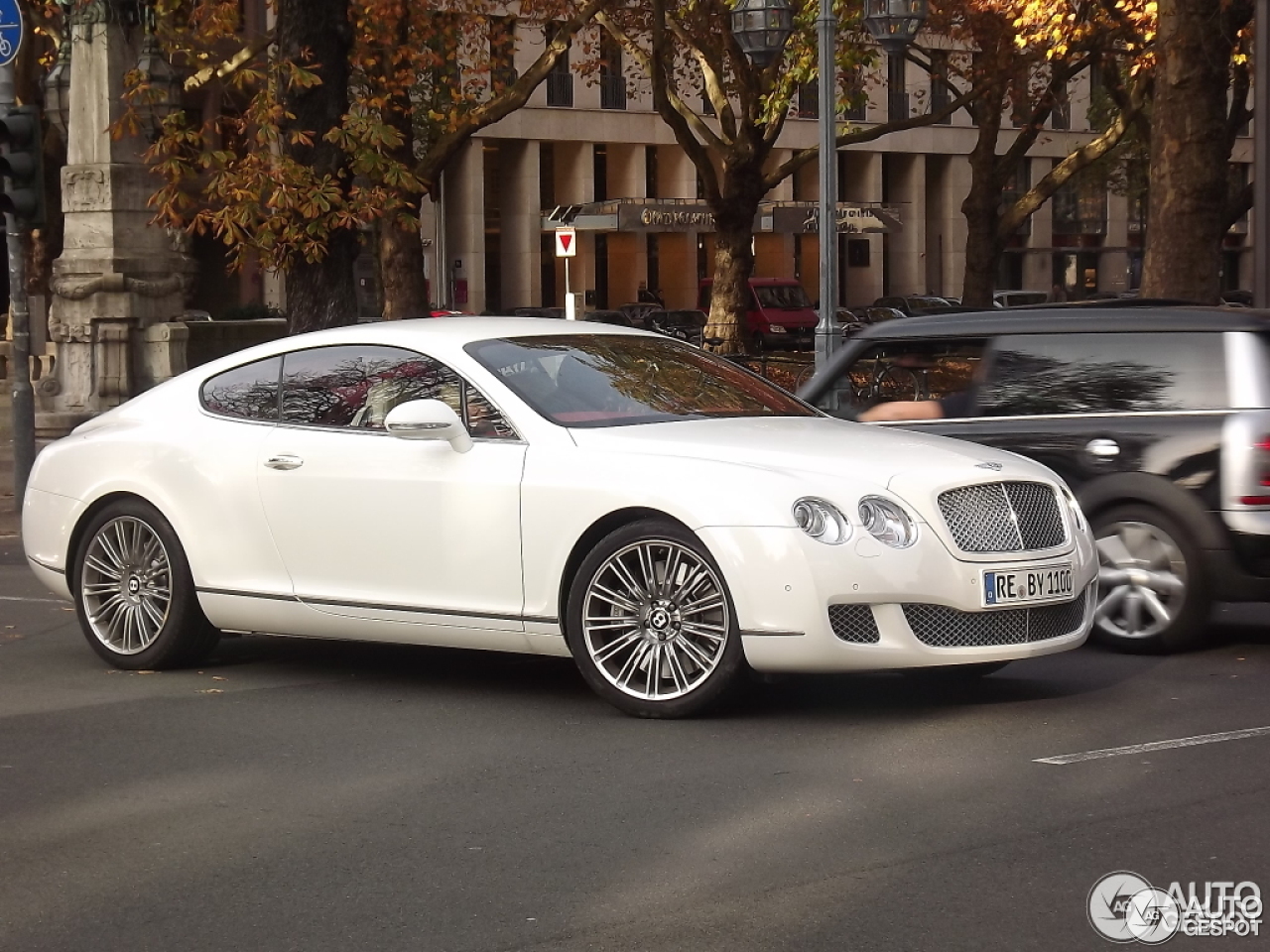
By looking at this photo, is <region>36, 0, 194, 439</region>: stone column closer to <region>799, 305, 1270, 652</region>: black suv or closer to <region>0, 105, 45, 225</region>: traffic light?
<region>0, 105, 45, 225</region>: traffic light

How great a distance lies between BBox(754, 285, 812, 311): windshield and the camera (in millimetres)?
53906

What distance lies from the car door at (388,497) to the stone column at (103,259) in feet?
47.4

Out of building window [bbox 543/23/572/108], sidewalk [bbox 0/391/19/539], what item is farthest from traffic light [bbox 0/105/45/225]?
building window [bbox 543/23/572/108]

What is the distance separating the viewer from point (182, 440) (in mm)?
8844

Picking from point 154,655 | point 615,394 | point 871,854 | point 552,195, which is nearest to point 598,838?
point 871,854

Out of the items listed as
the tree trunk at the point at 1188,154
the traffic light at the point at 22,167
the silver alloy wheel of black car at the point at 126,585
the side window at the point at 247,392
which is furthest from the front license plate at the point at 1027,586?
the tree trunk at the point at 1188,154

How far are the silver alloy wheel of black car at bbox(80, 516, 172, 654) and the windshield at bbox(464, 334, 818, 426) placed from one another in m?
1.78

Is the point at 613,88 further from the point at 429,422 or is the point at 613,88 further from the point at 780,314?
the point at 429,422

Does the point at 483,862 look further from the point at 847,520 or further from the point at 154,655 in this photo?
the point at 154,655

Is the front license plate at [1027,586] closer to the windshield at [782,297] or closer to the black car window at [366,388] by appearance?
the black car window at [366,388]

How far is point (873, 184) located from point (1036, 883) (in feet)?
239

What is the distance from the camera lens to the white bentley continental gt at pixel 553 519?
7230mm

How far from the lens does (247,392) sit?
885cm

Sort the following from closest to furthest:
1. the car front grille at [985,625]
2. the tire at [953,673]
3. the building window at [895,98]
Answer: the car front grille at [985,625], the tire at [953,673], the building window at [895,98]
